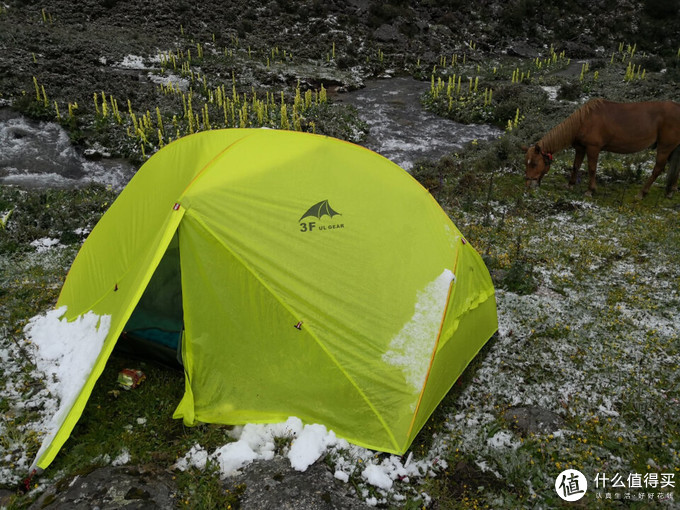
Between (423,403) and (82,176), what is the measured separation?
1182cm

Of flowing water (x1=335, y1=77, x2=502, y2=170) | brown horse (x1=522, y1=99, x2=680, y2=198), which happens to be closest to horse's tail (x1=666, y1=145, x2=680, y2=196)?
brown horse (x1=522, y1=99, x2=680, y2=198)

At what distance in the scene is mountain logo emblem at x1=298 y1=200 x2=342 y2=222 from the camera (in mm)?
4605

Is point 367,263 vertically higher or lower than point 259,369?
higher

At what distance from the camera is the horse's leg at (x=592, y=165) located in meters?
9.96

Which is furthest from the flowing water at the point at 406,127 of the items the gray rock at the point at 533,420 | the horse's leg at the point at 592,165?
the gray rock at the point at 533,420

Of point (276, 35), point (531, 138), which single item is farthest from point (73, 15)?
point (531, 138)

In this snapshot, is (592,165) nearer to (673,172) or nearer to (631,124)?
(631,124)

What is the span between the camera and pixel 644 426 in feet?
14.9

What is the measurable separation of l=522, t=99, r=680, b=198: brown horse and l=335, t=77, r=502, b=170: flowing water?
4863mm

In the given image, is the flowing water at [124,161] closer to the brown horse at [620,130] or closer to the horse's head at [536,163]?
the horse's head at [536,163]

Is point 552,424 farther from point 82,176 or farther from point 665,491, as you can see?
point 82,176

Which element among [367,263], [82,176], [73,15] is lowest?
[82,176]

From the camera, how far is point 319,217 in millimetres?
4617

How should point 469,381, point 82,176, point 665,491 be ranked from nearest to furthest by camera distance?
point 665,491, point 469,381, point 82,176
